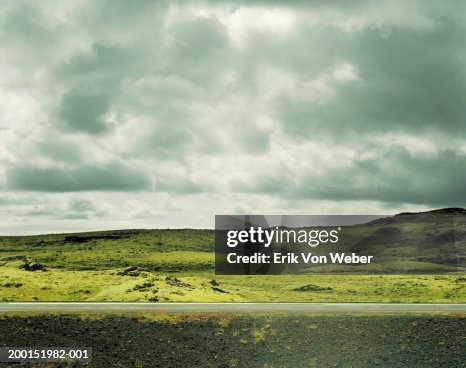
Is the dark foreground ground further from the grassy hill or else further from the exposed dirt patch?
the exposed dirt patch

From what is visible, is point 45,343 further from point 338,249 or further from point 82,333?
point 338,249

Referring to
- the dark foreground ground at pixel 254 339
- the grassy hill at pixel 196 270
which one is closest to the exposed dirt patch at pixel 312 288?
the grassy hill at pixel 196 270

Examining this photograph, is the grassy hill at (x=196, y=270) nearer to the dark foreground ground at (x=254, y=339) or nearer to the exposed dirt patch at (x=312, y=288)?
the exposed dirt patch at (x=312, y=288)

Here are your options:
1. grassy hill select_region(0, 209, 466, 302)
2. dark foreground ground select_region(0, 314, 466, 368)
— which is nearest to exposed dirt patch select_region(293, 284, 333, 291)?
grassy hill select_region(0, 209, 466, 302)

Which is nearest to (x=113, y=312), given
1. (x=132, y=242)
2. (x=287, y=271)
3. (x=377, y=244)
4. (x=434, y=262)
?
(x=287, y=271)

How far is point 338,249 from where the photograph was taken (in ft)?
501

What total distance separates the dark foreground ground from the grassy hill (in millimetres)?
18316

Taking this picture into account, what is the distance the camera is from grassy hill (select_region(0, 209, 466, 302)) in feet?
202

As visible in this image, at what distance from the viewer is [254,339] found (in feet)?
112

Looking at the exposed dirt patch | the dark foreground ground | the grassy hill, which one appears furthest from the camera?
the exposed dirt patch

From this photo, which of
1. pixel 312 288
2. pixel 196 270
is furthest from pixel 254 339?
pixel 196 270

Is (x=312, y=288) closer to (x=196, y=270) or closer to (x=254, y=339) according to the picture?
(x=196, y=270)

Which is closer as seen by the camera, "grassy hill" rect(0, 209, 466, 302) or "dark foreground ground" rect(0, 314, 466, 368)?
"dark foreground ground" rect(0, 314, 466, 368)

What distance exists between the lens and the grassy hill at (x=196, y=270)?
202 feet
